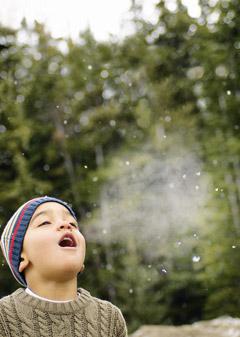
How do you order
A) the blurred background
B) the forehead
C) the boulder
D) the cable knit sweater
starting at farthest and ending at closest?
the blurred background, the boulder, the forehead, the cable knit sweater

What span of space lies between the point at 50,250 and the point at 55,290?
0.26 ft

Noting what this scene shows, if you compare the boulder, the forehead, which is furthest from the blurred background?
the forehead

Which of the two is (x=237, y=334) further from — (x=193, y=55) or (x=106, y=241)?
(x=193, y=55)

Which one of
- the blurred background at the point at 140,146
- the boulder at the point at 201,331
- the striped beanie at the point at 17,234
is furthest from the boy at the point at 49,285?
the blurred background at the point at 140,146

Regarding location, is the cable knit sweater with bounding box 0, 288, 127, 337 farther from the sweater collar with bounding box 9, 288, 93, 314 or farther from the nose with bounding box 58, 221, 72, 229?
the nose with bounding box 58, 221, 72, 229

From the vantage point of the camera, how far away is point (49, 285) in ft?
3.13

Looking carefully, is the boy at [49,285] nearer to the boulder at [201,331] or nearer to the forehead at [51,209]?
the forehead at [51,209]

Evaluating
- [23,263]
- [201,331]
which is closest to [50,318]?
[23,263]

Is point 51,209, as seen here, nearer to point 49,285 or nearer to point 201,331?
point 49,285

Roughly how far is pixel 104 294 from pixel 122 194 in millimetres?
2219

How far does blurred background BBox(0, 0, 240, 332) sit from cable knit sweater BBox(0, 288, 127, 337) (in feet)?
27.4

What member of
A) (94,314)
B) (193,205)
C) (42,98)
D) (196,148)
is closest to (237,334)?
(94,314)

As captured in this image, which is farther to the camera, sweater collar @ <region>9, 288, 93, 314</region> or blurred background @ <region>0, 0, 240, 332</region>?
blurred background @ <region>0, 0, 240, 332</region>

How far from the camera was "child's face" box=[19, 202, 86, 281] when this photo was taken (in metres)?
0.94
